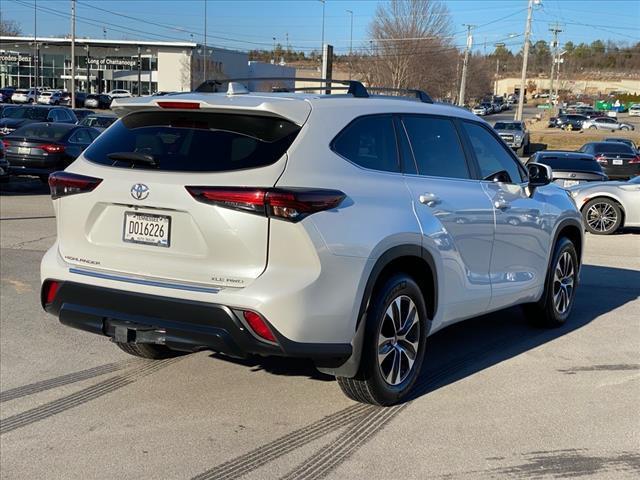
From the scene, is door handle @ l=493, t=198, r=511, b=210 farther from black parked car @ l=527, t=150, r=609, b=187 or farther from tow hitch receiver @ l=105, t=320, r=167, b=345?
black parked car @ l=527, t=150, r=609, b=187

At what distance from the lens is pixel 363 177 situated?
171 inches

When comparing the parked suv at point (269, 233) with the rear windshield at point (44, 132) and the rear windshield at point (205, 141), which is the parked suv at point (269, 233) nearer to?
the rear windshield at point (205, 141)

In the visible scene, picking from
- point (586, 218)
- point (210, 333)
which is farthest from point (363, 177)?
point (586, 218)

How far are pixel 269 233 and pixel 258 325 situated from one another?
483 mm

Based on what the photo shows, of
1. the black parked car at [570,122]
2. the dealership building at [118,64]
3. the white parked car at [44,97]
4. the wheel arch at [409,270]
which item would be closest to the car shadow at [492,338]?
the wheel arch at [409,270]

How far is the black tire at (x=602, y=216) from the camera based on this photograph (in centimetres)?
1377

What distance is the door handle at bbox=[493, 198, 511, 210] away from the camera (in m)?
5.57

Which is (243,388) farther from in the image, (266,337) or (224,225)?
(224,225)

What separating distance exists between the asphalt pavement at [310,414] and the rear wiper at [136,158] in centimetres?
151

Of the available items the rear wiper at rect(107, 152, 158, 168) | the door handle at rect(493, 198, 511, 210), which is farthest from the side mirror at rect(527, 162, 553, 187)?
the rear wiper at rect(107, 152, 158, 168)

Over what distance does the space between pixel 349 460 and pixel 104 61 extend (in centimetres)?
10177

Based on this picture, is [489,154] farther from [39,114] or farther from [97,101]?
[97,101]

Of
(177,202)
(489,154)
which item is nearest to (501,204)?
(489,154)

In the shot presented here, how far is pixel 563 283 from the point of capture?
682cm
